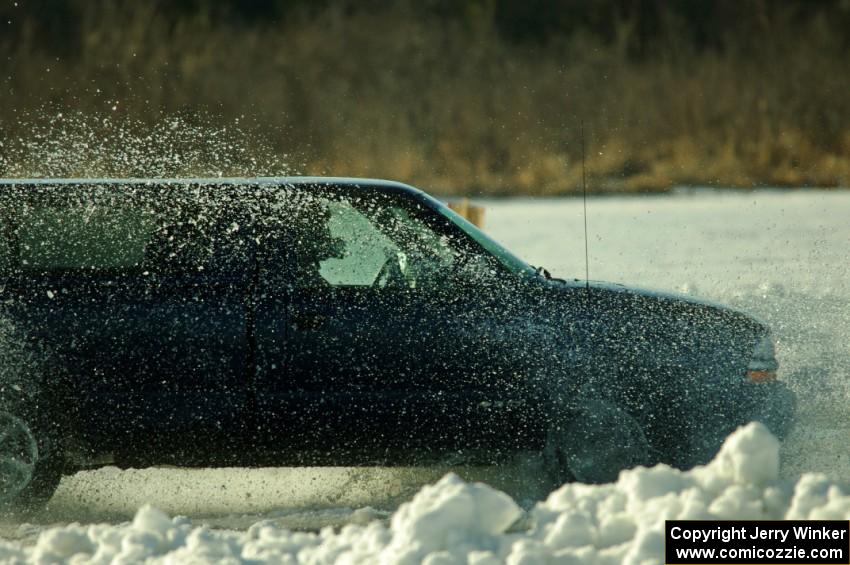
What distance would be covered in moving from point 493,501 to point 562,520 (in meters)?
0.25

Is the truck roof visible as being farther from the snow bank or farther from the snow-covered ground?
the snow bank

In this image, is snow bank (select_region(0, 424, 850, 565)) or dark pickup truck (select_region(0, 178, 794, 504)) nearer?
snow bank (select_region(0, 424, 850, 565))

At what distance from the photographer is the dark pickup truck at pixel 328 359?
6.28 metres

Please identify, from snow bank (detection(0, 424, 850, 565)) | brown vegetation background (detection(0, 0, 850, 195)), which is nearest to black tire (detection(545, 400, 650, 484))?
snow bank (detection(0, 424, 850, 565))

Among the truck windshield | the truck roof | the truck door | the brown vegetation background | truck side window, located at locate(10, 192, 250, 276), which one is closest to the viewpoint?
the truck door

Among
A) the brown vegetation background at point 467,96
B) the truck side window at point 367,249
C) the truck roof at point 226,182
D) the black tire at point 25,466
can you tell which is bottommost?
the black tire at point 25,466

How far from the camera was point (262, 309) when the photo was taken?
6320mm

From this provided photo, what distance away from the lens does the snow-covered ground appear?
14.5ft

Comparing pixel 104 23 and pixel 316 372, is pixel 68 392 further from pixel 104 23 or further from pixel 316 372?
pixel 104 23

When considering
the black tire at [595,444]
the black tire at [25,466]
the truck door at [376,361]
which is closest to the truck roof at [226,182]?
the truck door at [376,361]

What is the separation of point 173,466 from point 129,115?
56.2 feet

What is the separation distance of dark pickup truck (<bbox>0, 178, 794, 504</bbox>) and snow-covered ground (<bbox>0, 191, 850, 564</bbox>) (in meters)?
0.37

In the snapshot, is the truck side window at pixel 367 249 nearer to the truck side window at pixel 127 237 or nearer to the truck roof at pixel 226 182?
the truck roof at pixel 226 182

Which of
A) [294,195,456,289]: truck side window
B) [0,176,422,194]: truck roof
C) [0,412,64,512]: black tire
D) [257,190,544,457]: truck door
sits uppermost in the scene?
[0,176,422,194]: truck roof
